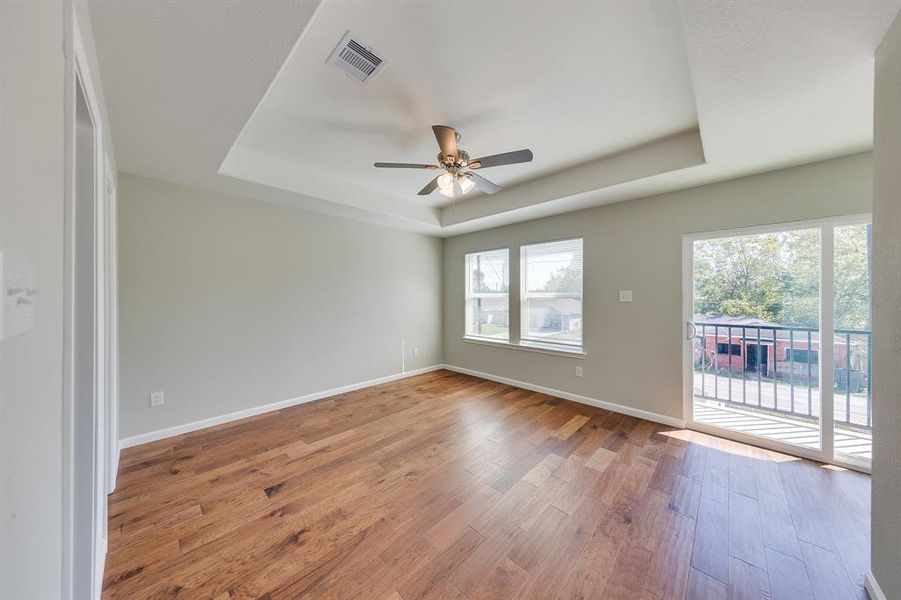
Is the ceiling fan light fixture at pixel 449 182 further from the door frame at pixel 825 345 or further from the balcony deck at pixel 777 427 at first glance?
the balcony deck at pixel 777 427

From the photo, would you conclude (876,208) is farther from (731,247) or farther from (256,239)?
(256,239)

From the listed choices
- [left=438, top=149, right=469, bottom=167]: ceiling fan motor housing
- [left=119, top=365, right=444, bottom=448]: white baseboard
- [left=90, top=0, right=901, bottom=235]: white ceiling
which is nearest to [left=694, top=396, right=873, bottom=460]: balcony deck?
[left=90, top=0, right=901, bottom=235]: white ceiling

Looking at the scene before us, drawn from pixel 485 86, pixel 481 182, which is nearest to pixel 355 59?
pixel 485 86

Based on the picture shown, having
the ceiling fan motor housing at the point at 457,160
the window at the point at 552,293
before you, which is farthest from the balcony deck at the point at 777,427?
the ceiling fan motor housing at the point at 457,160

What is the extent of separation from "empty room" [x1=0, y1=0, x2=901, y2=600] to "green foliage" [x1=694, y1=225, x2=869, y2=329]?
18 mm

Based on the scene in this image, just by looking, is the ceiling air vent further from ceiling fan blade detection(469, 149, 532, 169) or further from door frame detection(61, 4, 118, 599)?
door frame detection(61, 4, 118, 599)

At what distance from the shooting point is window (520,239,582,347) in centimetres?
394

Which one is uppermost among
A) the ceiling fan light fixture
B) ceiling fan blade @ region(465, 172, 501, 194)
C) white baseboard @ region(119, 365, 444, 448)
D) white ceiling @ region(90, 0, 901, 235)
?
white ceiling @ region(90, 0, 901, 235)

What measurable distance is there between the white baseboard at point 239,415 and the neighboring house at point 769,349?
3.80 meters

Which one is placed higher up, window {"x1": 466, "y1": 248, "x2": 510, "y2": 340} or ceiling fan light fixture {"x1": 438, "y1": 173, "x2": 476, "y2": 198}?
ceiling fan light fixture {"x1": 438, "y1": 173, "x2": 476, "y2": 198}

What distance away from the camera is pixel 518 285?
4.43m

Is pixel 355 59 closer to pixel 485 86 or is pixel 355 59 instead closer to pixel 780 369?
pixel 485 86

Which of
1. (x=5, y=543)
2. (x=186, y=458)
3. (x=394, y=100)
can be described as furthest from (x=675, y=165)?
(x=186, y=458)

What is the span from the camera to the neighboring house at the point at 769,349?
7.97 ft
